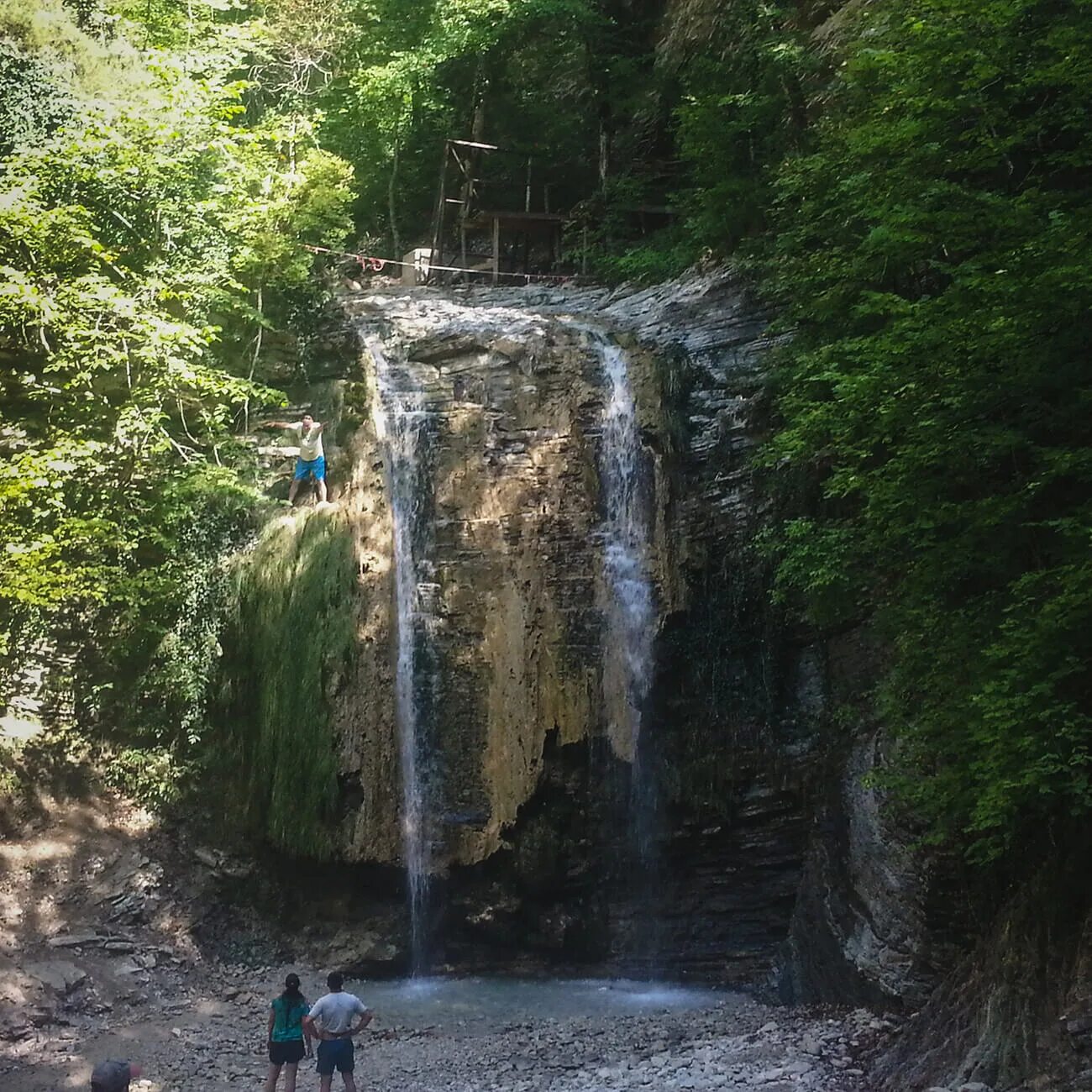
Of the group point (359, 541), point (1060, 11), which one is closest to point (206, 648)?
point (359, 541)

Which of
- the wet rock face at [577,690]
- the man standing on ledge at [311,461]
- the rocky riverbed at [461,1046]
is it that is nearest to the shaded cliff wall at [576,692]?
the wet rock face at [577,690]

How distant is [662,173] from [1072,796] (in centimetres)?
1619

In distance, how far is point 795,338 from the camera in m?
11.0

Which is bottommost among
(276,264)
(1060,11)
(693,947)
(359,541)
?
(693,947)

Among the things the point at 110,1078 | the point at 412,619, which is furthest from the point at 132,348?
the point at 110,1078

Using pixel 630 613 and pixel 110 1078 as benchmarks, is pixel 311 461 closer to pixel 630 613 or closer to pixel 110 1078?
pixel 630 613

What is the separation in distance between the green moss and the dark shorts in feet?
13.5

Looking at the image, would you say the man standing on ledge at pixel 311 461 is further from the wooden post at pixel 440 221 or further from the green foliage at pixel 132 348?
the wooden post at pixel 440 221

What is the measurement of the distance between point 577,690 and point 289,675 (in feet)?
10.7

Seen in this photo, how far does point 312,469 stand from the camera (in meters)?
12.5

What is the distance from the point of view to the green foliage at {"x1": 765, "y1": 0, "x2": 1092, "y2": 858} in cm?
573

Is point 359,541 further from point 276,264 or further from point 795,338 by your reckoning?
point 795,338

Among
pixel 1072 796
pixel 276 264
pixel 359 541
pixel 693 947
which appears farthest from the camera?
pixel 276 264

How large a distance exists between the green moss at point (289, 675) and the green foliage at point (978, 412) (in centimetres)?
536
